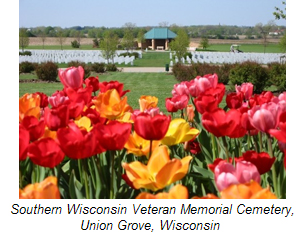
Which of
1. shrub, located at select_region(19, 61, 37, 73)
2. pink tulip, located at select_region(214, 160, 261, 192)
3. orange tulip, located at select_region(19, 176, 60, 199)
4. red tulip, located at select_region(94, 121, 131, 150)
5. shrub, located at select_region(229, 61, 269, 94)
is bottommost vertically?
orange tulip, located at select_region(19, 176, 60, 199)

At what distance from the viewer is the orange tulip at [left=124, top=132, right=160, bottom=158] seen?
1792mm

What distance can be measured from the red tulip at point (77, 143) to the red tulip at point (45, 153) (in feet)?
0.09

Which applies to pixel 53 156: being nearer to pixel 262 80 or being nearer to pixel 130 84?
pixel 262 80

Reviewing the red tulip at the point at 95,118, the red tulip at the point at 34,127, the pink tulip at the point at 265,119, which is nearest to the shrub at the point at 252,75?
the red tulip at the point at 95,118

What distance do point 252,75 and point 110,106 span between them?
1417 centimetres

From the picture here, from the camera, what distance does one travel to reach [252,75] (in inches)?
625

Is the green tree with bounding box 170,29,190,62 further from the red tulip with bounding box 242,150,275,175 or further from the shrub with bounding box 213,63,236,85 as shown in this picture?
the red tulip with bounding box 242,150,275,175

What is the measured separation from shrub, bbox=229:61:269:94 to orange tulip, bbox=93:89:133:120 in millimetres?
14064

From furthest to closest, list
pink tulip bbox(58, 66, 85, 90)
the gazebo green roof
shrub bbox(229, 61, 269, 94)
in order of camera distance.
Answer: the gazebo green roof → shrub bbox(229, 61, 269, 94) → pink tulip bbox(58, 66, 85, 90)

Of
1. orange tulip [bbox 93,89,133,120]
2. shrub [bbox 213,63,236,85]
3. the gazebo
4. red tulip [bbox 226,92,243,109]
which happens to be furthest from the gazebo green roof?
orange tulip [bbox 93,89,133,120]

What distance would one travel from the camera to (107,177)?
187 cm
